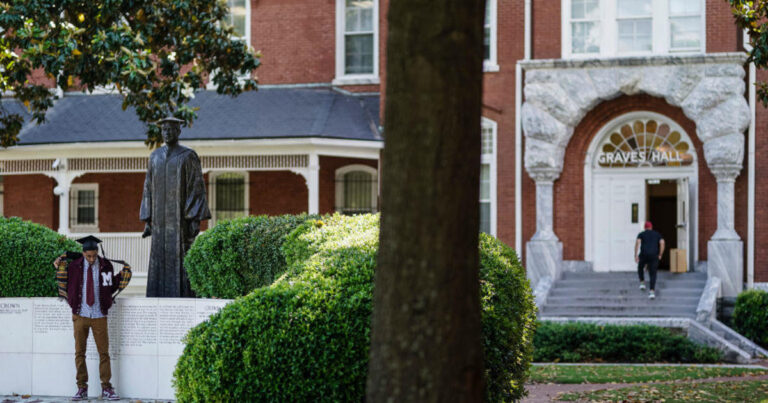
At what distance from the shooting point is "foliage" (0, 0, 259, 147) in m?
17.5

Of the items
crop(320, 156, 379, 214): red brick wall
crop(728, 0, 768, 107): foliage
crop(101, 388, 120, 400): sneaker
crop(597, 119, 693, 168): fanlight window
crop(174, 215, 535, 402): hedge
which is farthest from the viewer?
crop(320, 156, 379, 214): red brick wall

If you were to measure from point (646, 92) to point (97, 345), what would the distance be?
1433 centimetres

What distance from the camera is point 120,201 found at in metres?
27.1

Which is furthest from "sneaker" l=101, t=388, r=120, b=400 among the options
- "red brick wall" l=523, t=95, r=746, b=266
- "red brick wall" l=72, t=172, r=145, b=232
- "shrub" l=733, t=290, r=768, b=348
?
"red brick wall" l=72, t=172, r=145, b=232

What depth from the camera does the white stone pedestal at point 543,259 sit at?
2259 cm

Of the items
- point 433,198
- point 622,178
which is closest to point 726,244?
point 622,178

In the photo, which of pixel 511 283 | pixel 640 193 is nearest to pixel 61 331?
pixel 511 283

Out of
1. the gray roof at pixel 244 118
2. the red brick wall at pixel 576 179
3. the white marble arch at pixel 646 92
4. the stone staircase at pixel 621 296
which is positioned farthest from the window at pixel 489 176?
the gray roof at pixel 244 118

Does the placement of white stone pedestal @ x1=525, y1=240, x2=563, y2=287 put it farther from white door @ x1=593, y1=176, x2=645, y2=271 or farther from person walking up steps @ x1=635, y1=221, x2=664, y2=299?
person walking up steps @ x1=635, y1=221, x2=664, y2=299

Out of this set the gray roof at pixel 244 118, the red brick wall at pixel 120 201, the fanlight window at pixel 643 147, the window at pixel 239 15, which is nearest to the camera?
the fanlight window at pixel 643 147

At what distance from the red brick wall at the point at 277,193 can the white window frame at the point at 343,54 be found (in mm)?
2678

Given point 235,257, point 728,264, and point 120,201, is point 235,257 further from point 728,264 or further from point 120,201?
point 120,201

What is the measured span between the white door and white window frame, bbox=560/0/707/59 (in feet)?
9.05

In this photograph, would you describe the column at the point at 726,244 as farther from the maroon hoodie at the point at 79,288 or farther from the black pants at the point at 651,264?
the maroon hoodie at the point at 79,288
